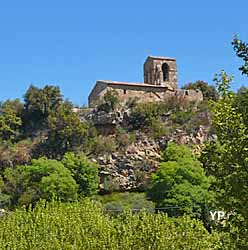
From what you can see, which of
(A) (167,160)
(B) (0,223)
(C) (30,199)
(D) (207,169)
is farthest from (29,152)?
(D) (207,169)

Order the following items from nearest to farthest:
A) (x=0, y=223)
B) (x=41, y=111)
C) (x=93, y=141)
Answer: (x=0, y=223) → (x=93, y=141) → (x=41, y=111)

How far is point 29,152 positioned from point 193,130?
16188 mm

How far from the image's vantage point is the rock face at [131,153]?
47156 mm

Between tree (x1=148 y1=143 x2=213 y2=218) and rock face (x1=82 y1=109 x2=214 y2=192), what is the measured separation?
11.2 ft

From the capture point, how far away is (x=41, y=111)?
54.1m

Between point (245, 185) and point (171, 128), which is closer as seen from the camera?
point (245, 185)

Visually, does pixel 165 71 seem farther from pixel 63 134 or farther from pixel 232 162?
pixel 232 162

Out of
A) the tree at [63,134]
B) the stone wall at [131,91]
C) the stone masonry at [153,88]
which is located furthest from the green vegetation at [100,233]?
the stone masonry at [153,88]

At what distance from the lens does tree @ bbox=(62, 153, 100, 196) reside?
145ft

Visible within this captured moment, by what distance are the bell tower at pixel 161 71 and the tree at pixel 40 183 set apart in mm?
19359

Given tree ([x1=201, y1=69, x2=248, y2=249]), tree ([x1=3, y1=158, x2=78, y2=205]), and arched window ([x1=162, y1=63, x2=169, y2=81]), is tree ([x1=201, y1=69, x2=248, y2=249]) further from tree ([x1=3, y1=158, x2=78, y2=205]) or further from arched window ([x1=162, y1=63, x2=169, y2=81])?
arched window ([x1=162, y1=63, x2=169, y2=81])

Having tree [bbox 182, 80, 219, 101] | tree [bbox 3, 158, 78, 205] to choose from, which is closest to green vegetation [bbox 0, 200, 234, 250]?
tree [bbox 3, 158, 78, 205]

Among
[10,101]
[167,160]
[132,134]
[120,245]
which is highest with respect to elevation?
[10,101]

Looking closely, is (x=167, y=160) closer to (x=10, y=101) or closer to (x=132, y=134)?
(x=132, y=134)
